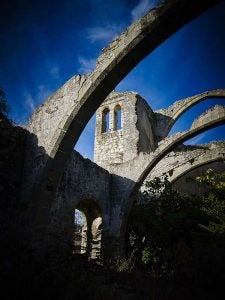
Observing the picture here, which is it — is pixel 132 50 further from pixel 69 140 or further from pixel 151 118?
pixel 151 118

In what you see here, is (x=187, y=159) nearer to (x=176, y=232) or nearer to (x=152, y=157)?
(x=152, y=157)

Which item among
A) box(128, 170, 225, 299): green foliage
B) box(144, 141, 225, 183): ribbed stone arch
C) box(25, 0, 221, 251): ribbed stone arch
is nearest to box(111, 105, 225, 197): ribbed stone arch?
box(128, 170, 225, 299): green foliage

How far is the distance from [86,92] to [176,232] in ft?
17.1

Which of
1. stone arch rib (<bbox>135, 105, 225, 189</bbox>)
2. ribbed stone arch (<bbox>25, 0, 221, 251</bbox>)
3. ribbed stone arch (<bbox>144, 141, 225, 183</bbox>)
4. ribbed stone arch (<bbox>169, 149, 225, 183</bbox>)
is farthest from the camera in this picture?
ribbed stone arch (<bbox>144, 141, 225, 183</bbox>)

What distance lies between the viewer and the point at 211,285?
183 inches

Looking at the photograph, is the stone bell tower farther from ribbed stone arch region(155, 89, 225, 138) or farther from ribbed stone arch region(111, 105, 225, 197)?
ribbed stone arch region(111, 105, 225, 197)

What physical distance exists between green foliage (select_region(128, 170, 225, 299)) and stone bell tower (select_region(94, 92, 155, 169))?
15.8 feet

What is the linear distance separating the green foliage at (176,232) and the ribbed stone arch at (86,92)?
2778mm

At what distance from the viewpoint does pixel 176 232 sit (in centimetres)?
784

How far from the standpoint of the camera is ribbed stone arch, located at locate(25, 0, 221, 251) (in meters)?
3.67

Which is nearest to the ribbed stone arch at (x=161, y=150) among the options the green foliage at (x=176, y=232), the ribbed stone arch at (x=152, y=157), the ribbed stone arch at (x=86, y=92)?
the ribbed stone arch at (x=152, y=157)

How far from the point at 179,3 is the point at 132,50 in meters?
0.89

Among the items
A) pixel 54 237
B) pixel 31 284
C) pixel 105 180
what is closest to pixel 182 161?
pixel 105 180

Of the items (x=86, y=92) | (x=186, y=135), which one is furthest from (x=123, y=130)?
(x=86, y=92)
